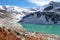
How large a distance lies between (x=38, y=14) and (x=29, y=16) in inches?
300

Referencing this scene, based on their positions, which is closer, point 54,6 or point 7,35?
point 7,35

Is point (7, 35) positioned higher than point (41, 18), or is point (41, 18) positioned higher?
point (7, 35)

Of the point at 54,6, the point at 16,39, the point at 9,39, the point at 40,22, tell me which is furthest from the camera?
the point at 54,6

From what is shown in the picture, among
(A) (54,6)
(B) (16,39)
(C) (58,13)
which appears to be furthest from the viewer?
(A) (54,6)

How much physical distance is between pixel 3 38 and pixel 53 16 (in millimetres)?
148910

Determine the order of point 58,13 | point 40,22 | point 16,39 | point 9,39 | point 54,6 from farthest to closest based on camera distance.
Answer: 1. point 54,6
2. point 58,13
3. point 40,22
4. point 16,39
5. point 9,39

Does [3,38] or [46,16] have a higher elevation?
[3,38]

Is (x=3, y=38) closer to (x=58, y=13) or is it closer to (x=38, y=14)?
(x=38, y=14)

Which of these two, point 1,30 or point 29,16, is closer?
point 1,30

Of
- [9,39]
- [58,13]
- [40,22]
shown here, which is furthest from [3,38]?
[58,13]

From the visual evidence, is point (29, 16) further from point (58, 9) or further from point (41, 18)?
point (58, 9)

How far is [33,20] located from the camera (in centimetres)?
15188

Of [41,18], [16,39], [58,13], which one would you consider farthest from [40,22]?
[16,39]

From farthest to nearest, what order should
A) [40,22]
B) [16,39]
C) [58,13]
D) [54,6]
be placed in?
1. [54,6]
2. [58,13]
3. [40,22]
4. [16,39]
